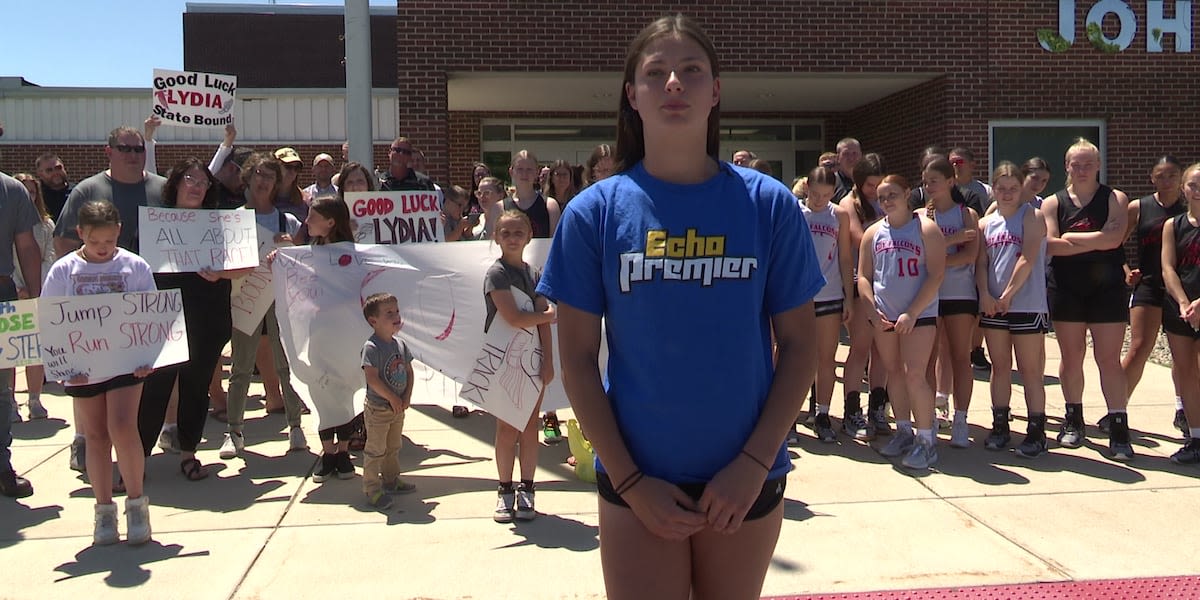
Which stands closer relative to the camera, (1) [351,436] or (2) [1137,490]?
(2) [1137,490]

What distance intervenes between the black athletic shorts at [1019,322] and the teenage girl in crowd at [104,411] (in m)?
5.06

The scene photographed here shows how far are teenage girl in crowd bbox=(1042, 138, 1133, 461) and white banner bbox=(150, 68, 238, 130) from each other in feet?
19.6

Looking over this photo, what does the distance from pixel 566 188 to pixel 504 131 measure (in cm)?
1029

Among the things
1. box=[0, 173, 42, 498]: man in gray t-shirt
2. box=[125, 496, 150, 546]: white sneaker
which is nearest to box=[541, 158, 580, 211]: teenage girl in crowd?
box=[0, 173, 42, 498]: man in gray t-shirt

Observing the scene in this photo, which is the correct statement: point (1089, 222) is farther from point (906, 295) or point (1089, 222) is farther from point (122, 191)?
point (122, 191)

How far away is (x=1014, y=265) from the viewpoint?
6102 mm

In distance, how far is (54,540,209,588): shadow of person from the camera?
164 inches

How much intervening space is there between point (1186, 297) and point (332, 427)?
17.2ft

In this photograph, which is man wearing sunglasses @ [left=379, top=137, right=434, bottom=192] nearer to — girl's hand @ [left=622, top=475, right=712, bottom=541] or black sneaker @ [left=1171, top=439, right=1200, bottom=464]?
black sneaker @ [left=1171, top=439, right=1200, bottom=464]

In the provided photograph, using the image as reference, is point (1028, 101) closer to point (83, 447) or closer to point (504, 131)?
point (504, 131)

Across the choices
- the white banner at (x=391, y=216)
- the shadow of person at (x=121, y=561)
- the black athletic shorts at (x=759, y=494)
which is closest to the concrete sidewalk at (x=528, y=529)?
the shadow of person at (x=121, y=561)

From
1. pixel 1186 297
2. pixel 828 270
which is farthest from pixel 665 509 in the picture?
pixel 1186 297

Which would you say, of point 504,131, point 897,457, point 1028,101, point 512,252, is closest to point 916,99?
point 1028,101

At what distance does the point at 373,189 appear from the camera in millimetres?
7191
